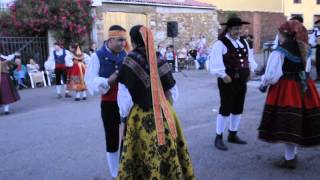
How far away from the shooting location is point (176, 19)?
2272 centimetres

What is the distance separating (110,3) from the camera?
19.0 m

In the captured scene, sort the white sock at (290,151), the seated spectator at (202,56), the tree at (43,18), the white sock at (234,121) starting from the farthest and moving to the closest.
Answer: the seated spectator at (202,56) → the tree at (43,18) → the white sock at (234,121) → the white sock at (290,151)

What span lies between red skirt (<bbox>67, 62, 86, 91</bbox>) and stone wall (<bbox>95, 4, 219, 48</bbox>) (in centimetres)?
721

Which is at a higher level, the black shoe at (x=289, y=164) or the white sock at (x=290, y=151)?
the white sock at (x=290, y=151)

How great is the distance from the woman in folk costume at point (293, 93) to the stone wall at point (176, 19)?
46.7 ft

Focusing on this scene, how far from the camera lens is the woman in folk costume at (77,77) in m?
11.4

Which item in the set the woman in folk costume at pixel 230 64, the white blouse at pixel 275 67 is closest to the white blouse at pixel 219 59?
the woman in folk costume at pixel 230 64

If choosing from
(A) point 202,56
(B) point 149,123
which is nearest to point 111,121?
(B) point 149,123

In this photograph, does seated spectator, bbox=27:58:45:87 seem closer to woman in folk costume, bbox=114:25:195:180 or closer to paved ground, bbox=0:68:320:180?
paved ground, bbox=0:68:320:180

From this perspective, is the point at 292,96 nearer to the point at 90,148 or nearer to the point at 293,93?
the point at 293,93

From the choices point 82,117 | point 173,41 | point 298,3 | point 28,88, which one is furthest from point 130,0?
point 298,3

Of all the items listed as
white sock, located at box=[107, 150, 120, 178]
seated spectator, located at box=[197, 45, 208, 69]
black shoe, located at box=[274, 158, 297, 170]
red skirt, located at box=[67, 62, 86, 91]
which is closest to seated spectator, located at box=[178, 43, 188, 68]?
seated spectator, located at box=[197, 45, 208, 69]

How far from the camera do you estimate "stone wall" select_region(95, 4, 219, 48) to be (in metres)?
19.2

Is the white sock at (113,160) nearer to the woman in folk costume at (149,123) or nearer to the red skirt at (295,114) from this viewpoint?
the woman in folk costume at (149,123)
